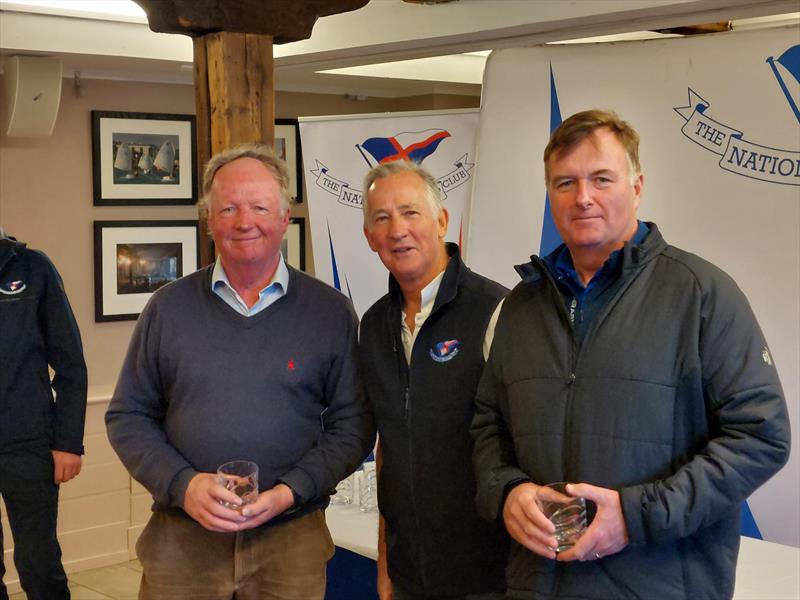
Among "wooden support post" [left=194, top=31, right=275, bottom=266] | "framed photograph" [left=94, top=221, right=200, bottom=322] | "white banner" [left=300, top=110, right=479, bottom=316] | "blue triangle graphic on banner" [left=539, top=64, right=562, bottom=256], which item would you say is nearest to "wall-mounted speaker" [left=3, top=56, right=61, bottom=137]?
"framed photograph" [left=94, top=221, right=200, bottom=322]

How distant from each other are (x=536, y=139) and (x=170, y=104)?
2718mm

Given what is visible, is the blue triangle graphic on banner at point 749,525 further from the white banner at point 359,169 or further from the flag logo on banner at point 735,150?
the white banner at point 359,169

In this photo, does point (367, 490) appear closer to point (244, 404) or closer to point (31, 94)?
point (244, 404)

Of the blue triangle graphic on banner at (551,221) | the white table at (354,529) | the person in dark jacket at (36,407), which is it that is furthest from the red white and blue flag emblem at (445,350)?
the person in dark jacket at (36,407)

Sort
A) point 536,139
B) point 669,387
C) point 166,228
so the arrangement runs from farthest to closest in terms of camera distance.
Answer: point 166,228, point 536,139, point 669,387

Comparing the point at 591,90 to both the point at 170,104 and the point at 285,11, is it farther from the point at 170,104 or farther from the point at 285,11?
the point at 170,104

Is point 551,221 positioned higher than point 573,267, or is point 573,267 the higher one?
point 551,221

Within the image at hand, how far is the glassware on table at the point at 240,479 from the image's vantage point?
2.17m

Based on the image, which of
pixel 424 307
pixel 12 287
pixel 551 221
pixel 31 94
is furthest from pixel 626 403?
pixel 31 94

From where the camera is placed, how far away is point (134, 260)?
5715mm

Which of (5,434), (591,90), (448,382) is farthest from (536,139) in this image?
(5,434)

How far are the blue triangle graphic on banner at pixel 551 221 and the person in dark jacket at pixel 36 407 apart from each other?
171 centimetres

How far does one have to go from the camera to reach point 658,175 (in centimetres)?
345

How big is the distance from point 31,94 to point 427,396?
11.5 feet
